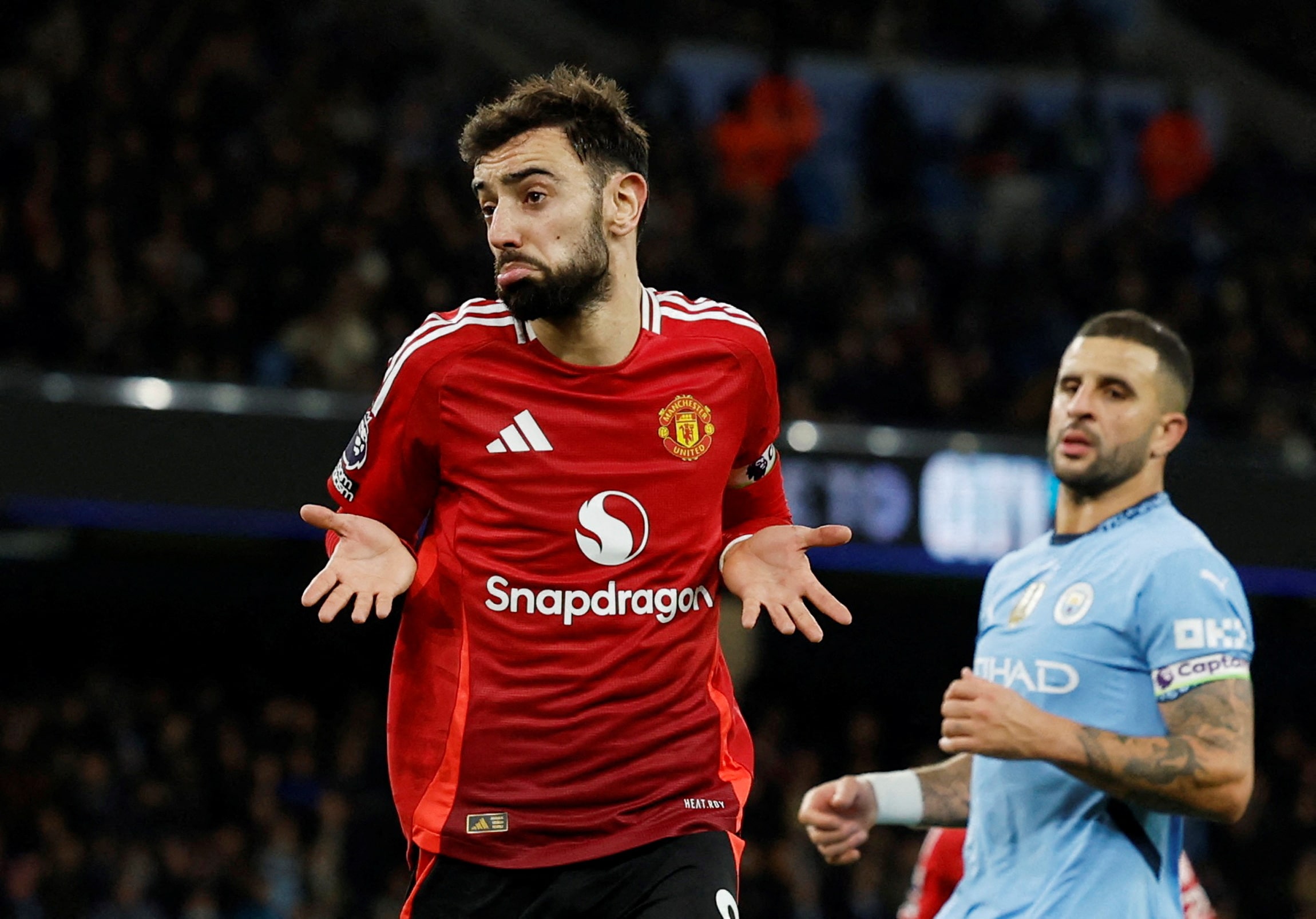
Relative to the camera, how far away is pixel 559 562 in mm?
3691

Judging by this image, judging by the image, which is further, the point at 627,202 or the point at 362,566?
the point at 627,202

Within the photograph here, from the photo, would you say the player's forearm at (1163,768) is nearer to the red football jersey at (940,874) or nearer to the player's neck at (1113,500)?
the player's neck at (1113,500)

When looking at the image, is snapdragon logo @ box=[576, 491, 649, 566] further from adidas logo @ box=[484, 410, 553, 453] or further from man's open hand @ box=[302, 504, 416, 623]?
man's open hand @ box=[302, 504, 416, 623]

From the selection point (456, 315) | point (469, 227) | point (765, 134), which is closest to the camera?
point (456, 315)

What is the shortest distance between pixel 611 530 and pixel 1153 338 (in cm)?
171

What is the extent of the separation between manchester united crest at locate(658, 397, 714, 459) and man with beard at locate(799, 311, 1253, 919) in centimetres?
79

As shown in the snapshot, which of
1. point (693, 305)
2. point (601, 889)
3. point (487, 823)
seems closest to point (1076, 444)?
point (693, 305)

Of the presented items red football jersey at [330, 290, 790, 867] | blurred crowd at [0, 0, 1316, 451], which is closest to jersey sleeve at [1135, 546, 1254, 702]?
red football jersey at [330, 290, 790, 867]

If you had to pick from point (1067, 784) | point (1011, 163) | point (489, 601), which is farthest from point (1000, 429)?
point (489, 601)

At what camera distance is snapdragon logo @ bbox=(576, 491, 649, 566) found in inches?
146

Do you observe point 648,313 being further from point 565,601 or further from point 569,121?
point 565,601

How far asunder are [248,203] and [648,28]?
18.7ft

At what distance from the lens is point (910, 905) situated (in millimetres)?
5078

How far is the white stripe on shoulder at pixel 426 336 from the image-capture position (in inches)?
147
